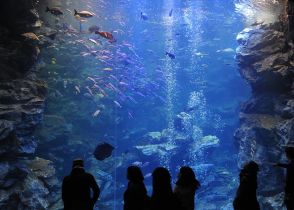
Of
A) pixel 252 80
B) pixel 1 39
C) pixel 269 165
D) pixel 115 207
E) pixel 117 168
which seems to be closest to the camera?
pixel 1 39

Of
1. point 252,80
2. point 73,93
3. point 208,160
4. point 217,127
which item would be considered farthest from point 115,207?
point 217,127

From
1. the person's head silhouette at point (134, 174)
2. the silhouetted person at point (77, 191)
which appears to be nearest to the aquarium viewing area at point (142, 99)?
the silhouetted person at point (77, 191)

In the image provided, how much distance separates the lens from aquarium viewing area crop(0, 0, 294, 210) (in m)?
11.7

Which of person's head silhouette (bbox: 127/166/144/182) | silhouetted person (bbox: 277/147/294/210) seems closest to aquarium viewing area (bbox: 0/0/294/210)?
silhouetted person (bbox: 277/147/294/210)

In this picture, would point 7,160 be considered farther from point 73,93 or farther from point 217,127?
point 217,127

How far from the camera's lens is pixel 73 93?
82.8 ft

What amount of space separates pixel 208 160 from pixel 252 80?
58.4 ft

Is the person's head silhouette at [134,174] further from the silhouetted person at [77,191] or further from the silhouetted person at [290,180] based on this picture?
the silhouetted person at [290,180]

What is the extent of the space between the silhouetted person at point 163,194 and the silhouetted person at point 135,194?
0.27m

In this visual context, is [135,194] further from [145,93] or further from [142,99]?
[142,99]

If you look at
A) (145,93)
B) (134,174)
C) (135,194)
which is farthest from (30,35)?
(145,93)

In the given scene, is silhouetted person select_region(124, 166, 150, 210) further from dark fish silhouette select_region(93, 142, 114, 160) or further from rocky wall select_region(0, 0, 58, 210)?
rocky wall select_region(0, 0, 58, 210)

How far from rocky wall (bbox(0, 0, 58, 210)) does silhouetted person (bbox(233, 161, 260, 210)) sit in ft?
27.0

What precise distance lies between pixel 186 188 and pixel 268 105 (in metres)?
11.3
